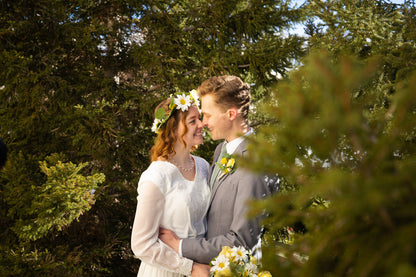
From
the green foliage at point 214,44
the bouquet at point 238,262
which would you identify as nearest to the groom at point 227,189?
the bouquet at point 238,262

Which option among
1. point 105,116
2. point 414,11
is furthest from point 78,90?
point 414,11

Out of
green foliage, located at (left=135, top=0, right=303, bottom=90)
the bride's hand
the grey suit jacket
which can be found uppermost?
green foliage, located at (left=135, top=0, right=303, bottom=90)

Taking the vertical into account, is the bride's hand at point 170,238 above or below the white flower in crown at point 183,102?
below

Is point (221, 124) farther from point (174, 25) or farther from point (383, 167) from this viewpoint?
point (174, 25)

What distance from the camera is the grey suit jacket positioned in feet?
7.53

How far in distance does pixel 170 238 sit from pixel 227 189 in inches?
23.0

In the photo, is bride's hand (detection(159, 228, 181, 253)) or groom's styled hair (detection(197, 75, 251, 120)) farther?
groom's styled hair (detection(197, 75, 251, 120))

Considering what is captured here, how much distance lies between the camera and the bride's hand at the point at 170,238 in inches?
96.1

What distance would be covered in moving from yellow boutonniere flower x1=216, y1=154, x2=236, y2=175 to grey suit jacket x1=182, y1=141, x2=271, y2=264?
4 centimetres

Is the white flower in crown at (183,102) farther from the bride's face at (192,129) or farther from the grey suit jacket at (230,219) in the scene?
the grey suit jacket at (230,219)

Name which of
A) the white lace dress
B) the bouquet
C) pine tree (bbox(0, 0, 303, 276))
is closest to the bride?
the white lace dress

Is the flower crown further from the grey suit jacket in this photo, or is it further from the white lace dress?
the grey suit jacket

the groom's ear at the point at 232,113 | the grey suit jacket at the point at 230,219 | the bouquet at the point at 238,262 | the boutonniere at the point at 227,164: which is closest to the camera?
the bouquet at the point at 238,262


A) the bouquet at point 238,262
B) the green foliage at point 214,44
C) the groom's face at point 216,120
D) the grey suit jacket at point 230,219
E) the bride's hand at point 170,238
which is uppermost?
Result: the green foliage at point 214,44
